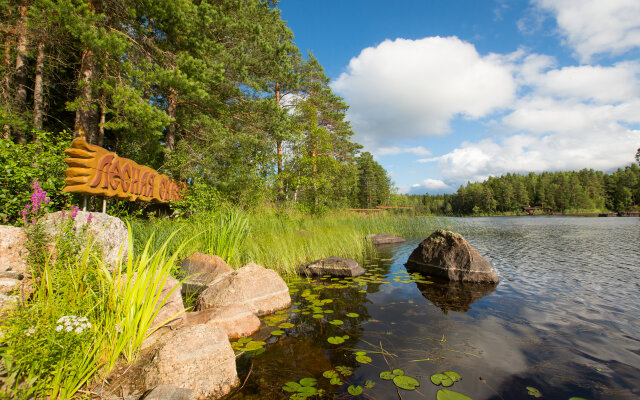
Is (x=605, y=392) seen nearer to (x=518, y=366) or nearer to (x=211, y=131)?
(x=518, y=366)

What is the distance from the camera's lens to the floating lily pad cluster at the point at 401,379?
8.04 feet

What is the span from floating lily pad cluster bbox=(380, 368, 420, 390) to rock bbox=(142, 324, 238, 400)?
147 centimetres

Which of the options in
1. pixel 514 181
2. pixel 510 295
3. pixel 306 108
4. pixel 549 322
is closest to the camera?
pixel 549 322

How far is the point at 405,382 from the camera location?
8.21ft

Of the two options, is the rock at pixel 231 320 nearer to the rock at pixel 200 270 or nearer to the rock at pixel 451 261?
the rock at pixel 200 270

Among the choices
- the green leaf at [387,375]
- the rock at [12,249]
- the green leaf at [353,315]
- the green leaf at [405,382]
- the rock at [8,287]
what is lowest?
the green leaf at [353,315]

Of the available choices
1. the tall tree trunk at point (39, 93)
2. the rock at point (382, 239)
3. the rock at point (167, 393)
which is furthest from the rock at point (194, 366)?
the rock at point (382, 239)

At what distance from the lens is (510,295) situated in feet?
17.0

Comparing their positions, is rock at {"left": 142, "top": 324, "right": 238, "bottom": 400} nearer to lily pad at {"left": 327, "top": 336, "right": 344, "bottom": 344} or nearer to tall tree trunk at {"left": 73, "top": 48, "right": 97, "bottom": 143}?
lily pad at {"left": 327, "top": 336, "right": 344, "bottom": 344}

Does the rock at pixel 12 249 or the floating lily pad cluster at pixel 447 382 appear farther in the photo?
the rock at pixel 12 249

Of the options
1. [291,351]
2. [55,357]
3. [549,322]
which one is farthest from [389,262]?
[55,357]

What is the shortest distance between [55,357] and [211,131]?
10396 mm

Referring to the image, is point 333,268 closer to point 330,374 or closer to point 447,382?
point 330,374

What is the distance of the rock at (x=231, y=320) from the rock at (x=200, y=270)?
1218 mm
